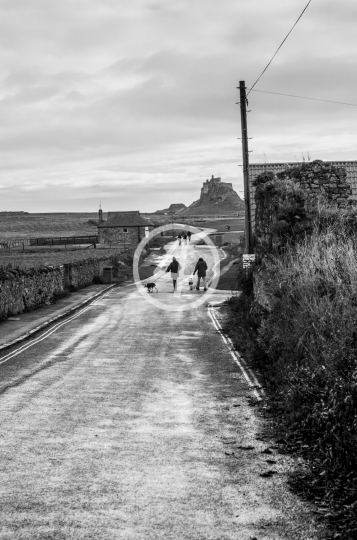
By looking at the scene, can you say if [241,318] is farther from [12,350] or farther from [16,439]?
[16,439]

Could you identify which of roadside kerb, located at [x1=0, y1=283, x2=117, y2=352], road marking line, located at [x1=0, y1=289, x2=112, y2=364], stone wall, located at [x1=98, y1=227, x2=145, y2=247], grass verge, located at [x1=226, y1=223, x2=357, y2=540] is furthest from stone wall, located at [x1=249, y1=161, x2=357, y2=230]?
stone wall, located at [x1=98, y1=227, x2=145, y2=247]

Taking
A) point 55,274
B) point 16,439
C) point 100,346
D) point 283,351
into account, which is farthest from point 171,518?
point 55,274

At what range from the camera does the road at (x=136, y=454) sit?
5.60 meters

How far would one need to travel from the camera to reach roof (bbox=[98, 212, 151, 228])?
86250 millimetres

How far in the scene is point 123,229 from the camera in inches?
3403

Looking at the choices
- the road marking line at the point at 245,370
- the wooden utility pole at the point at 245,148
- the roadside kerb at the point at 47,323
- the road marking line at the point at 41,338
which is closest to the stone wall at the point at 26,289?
the roadside kerb at the point at 47,323

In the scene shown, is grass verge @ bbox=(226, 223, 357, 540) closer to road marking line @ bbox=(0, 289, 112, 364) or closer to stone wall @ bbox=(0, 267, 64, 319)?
road marking line @ bbox=(0, 289, 112, 364)

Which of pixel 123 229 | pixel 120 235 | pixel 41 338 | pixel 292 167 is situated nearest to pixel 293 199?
pixel 292 167

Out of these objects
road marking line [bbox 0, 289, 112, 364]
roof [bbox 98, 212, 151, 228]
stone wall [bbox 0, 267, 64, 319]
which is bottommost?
road marking line [bbox 0, 289, 112, 364]

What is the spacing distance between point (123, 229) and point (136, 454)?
3135 inches

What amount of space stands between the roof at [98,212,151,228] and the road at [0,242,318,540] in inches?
2831

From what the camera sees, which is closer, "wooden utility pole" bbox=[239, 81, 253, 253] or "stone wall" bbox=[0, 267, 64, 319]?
"stone wall" bbox=[0, 267, 64, 319]

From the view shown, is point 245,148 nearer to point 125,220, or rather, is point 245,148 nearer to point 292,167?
point 292,167

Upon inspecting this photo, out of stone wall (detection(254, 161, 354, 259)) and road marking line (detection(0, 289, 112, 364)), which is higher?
stone wall (detection(254, 161, 354, 259))
